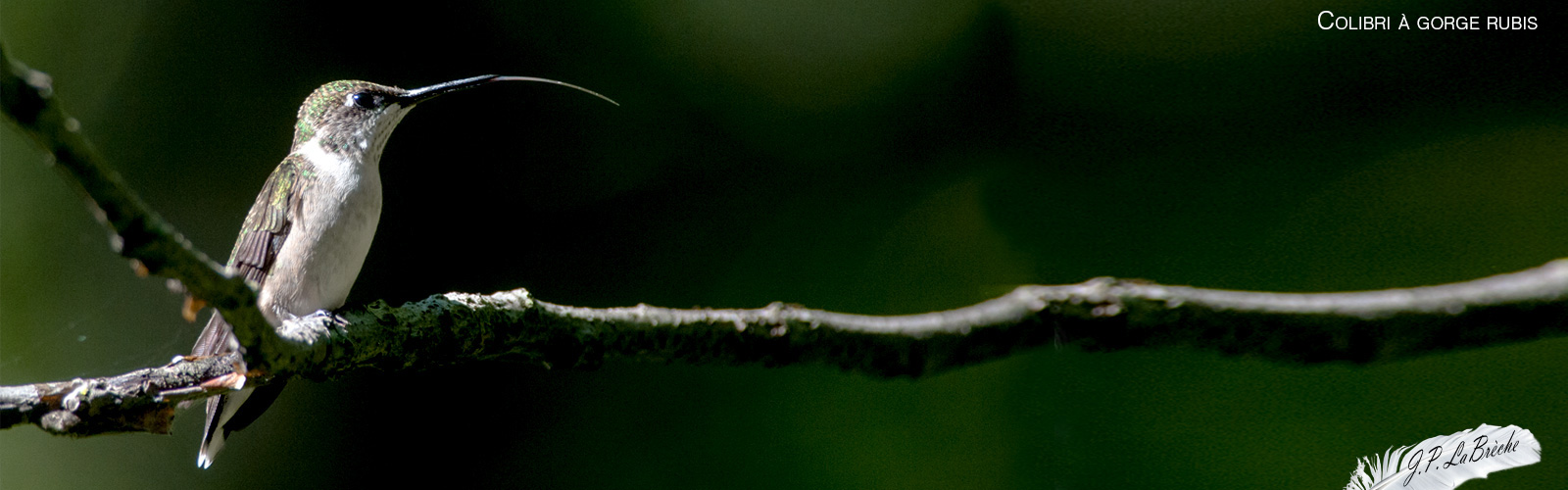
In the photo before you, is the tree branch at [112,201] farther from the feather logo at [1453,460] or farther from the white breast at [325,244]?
the feather logo at [1453,460]

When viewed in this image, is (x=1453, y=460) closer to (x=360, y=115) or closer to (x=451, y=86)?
(x=451, y=86)

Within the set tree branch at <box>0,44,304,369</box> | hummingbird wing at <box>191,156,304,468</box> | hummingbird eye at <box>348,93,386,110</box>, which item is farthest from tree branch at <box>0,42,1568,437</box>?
hummingbird eye at <box>348,93,386,110</box>

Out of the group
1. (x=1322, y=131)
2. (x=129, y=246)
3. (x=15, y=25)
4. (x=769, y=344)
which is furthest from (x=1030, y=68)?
(x=15, y=25)

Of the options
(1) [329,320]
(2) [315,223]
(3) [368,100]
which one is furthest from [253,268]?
(1) [329,320]

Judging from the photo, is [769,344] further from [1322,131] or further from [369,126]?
[1322,131]

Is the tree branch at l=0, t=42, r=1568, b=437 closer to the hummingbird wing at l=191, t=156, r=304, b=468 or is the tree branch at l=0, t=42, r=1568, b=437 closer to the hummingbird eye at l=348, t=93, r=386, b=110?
the hummingbird wing at l=191, t=156, r=304, b=468

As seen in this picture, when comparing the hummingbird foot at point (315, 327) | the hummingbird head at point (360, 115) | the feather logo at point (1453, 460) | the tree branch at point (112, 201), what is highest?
the hummingbird head at point (360, 115)

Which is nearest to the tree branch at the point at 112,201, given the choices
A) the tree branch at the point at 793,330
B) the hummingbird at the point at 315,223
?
the tree branch at the point at 793,330

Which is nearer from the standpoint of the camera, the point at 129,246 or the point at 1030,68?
the point at 129,246
